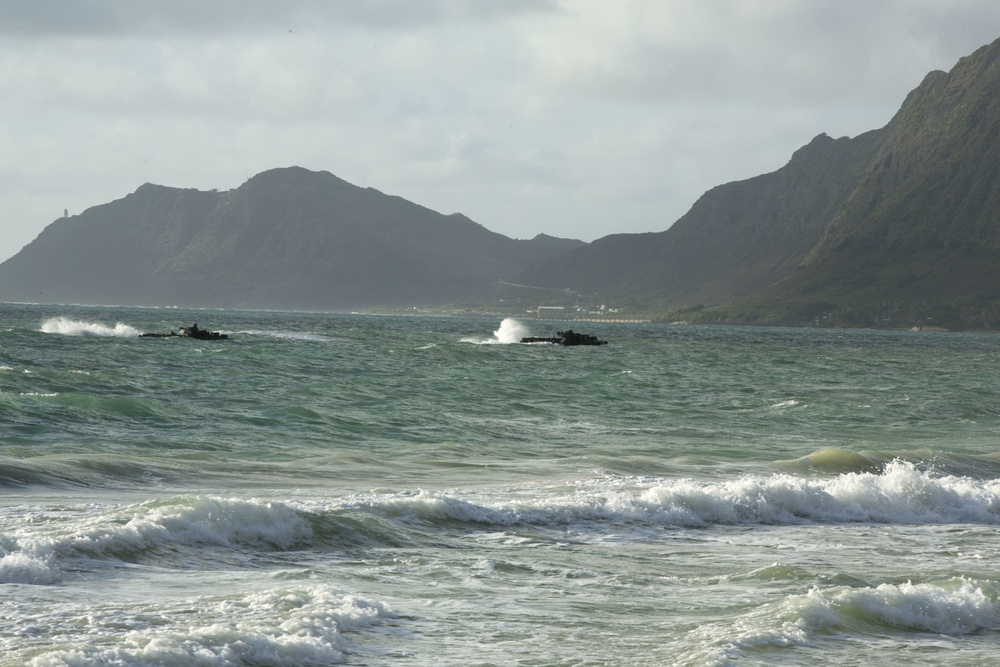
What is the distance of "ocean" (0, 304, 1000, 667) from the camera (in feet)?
32.3

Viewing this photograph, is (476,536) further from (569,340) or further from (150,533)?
(569,340)

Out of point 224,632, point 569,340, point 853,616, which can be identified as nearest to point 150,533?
point 224,632

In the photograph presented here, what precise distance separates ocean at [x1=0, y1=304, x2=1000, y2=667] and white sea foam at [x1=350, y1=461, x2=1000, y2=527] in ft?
0.18

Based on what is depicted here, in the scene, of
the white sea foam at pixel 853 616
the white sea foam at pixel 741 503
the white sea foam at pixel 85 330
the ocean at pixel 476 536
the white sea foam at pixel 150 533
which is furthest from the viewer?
the white sea foam at pixel 85 330

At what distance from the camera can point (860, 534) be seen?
54.9 ft

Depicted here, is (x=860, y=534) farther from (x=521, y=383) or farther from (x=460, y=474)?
(x=521, y=383)

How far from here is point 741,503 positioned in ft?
59.3

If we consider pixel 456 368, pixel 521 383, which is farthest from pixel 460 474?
pixel 456 368

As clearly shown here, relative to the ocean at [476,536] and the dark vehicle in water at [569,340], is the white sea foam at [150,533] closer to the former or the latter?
the ocean at [476,536]

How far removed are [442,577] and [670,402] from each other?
97.0 feet

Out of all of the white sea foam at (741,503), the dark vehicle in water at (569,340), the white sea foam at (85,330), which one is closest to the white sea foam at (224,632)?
the white sea foam at (741,503)

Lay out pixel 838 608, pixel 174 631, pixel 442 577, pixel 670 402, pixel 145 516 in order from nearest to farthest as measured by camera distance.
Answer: pixel 174 631 → pixel 838 608 → pixel 442 577 → pixel 145 516 → pixel 670 402

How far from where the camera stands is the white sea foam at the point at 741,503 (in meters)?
16.2

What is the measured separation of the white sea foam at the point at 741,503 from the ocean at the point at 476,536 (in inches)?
2.1
